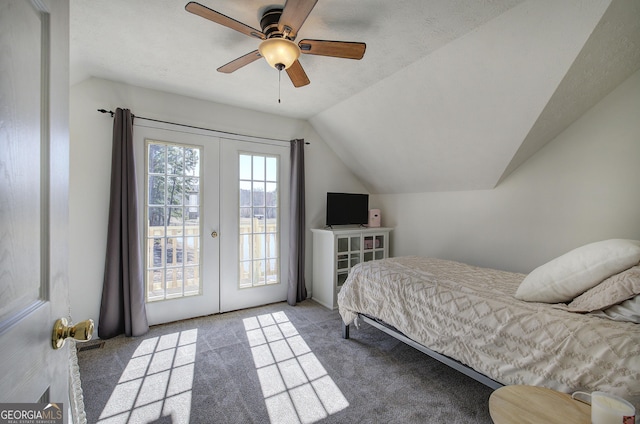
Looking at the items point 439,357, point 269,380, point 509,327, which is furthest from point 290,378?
point 509,327

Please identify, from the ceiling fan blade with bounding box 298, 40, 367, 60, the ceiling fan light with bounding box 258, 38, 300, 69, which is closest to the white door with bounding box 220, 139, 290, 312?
the ceiling fan light with bounding box 258, 38, 300, 69

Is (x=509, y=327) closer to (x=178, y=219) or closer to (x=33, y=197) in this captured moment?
(x=33, y=197)

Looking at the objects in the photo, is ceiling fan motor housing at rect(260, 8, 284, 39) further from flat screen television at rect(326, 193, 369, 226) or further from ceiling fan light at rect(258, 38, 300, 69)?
flat screen television at rect(326, 193, 369, 226)

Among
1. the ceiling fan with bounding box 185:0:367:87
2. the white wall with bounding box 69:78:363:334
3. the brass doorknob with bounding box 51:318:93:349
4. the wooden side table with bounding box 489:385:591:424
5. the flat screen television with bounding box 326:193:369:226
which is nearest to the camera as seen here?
the brass doorknob with bounding box 51:318:93:349

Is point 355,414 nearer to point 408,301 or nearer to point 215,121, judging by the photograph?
point 408,301

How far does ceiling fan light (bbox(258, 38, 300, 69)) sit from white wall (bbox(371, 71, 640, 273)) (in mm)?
2333

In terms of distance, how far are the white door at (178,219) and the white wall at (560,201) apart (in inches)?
110

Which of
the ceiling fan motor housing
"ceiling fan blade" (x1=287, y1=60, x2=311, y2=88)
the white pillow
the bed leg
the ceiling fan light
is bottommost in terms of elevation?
the bed leg

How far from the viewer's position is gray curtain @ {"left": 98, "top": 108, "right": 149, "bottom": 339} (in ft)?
8.69

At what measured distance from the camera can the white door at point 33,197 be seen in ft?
1.65

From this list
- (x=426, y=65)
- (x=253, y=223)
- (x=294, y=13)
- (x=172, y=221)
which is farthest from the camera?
(x=253, y=223)

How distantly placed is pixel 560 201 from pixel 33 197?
3.23 m

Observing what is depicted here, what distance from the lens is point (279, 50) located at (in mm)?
1722

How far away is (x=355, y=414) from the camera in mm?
1717
